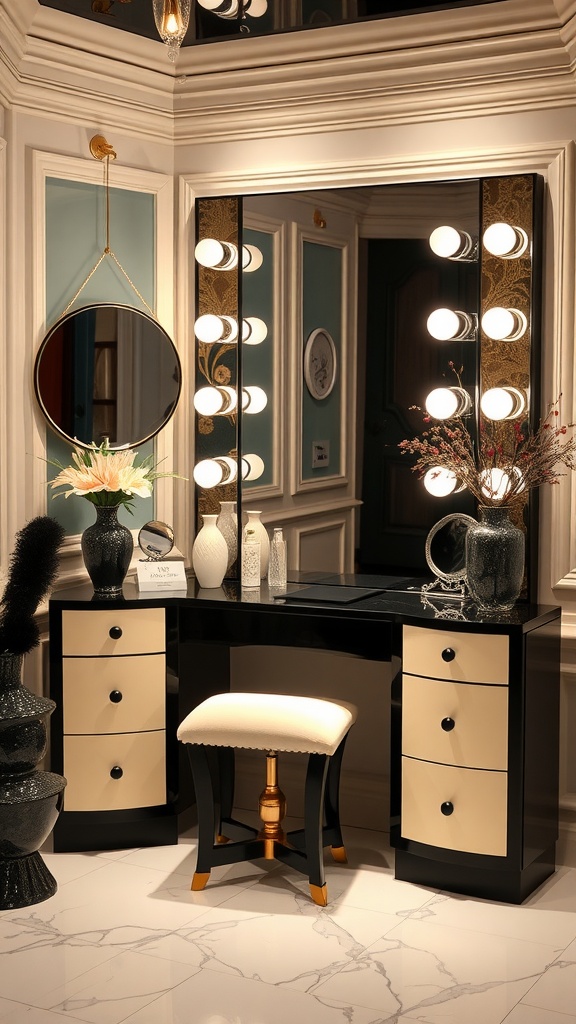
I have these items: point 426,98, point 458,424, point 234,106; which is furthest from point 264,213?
point 458,424

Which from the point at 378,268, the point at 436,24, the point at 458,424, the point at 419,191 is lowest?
the point at 458,424

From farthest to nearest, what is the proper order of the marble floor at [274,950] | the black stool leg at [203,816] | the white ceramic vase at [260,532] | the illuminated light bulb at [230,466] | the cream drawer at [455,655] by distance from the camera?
the illuminated light bulb at [230,466] < the white ceramic vase at [260,532] < the black stool leg at [203,816] < the cream drawer at [455,655] < the marble floor at [274,950]

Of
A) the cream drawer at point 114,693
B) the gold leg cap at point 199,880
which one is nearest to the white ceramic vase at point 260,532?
the cream drawer at point 114,693

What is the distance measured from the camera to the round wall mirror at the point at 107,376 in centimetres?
365

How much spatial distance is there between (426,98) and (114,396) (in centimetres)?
136

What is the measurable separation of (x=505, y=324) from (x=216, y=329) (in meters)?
1.00

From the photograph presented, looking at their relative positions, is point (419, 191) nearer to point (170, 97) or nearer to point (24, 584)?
point (170, 97)

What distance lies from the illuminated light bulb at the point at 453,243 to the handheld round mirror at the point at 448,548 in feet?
2.61

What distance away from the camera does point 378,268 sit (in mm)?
3678

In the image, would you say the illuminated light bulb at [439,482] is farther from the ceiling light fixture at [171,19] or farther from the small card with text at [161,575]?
the ceiling light fixture at [171,19]

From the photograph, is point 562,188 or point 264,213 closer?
point 562,188

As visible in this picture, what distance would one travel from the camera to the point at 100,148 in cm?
374

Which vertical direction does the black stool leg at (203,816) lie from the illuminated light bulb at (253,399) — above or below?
below

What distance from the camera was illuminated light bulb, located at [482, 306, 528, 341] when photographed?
3428mm
